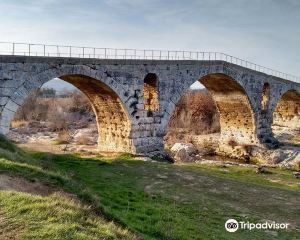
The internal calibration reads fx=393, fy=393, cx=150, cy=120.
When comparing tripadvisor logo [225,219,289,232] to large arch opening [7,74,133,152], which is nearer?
tripadvisor logo [225,219,289,232]

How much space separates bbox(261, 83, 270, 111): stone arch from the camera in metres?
40.0

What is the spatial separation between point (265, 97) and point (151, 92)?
16648 mm

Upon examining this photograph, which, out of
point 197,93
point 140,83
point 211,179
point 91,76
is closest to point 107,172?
point 211,179

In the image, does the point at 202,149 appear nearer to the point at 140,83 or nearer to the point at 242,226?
the point at 140,83

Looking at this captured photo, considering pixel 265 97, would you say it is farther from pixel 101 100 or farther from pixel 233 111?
pixel 101 100

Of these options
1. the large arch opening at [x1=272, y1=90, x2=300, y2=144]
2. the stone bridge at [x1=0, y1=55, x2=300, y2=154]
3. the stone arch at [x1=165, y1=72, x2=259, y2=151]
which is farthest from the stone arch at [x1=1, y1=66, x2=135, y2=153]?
the large arch opening at [x1=272, y1=90, x2=300, y2=144]

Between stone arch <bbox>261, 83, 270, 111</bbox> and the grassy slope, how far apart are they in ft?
54.8

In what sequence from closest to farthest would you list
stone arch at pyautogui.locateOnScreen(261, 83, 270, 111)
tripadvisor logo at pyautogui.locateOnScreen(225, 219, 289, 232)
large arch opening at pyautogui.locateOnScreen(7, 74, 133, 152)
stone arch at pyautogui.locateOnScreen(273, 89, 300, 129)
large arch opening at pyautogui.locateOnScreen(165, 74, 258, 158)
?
1. tripadvisor logo at pyautogui.locateOnScreen(225, 219, 289, 232)
2. large arch opening at pyautogui.locateOnScreen(7, 74, 133, 152)
3. large arch opening at pyautogui.locateOnScreen(165, 74, 258, 158)
4. stone arch at pyautogui.locateOnScreen(261, 83, 270, 111)
5. stone arch at pyautogui.locateOnScreen(273, 89, 300, 129)

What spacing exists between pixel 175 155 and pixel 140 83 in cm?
863

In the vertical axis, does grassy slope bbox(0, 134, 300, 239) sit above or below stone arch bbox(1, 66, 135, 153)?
below

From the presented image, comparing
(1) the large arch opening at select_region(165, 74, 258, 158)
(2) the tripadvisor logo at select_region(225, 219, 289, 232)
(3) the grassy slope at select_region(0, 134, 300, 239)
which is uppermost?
(1) the large arch opening at select_region(165, 74, 258, 158)

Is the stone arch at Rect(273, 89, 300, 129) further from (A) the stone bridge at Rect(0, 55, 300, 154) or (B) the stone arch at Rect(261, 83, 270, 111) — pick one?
(B) the stone arch at Rect(261, 83, 270, 111)

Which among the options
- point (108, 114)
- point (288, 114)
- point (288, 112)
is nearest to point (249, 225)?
point (108, 114)

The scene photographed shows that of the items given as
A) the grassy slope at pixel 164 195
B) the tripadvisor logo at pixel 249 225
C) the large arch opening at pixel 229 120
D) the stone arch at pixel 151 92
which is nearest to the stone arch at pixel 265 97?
the large arch opening at pixel 229 120
